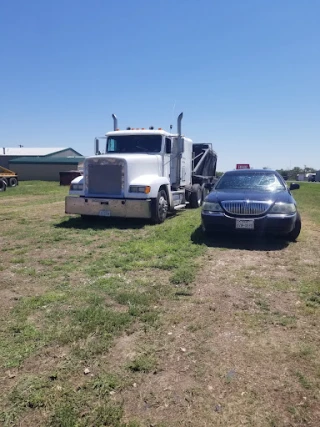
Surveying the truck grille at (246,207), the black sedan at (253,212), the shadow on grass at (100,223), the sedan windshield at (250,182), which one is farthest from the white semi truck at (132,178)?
the truck grille at (246,207)

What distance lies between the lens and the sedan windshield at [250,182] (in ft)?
26.6

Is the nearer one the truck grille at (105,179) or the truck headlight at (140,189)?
the truck headlight at (140,189)

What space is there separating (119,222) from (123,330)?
6641 millimetres

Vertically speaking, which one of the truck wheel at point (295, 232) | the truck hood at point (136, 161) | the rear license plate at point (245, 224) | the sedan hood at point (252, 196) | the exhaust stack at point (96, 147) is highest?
the exhaust stack at point (96, 147)

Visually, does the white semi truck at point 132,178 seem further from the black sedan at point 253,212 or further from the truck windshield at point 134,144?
the black sedan at point 253,212

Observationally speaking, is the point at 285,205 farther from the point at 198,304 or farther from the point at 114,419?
the point at 114,419

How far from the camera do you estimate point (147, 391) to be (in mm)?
2559

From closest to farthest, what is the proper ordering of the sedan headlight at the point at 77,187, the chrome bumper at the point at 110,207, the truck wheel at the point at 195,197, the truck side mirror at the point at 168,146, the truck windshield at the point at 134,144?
the chrome bumper at the point at 110,207 → the sedan headlight at the point at 77,187 → the truck windshield at the point at 134,144 → the truck side mirror at the point at 168,146 → the truck wheel at the point at 195,197

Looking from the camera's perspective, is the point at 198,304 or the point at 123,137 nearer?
the point at 198,304

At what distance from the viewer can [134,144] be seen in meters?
10.7

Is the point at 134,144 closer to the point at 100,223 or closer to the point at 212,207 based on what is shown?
the point at 100,223


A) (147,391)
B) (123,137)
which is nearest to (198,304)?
(147,391)

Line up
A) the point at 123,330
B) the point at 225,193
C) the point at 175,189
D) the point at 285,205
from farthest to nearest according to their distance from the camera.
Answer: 1. the point at 175,189
2. the point at 225,193
3. the point at 285,205
4. the point at 123,330

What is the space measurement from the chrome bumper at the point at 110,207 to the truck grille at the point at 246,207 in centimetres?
245
